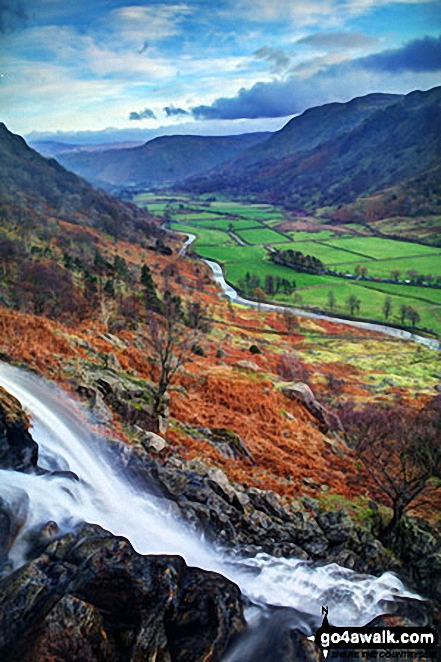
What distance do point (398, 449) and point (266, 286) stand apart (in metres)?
103

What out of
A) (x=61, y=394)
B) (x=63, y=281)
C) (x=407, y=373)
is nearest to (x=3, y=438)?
(x=61, y=394)

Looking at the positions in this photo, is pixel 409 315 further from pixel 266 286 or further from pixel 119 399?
pixel 119 399

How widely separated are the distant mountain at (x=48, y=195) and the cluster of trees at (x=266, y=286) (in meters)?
49.2

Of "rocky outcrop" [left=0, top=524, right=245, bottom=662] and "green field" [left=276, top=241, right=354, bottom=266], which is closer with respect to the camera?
"rocky outcrop" [left=0, top=524, right=245, bottom=662]

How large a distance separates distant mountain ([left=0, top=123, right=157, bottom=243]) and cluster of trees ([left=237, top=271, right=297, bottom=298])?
49.2 meters

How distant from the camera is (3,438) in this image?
2006cm

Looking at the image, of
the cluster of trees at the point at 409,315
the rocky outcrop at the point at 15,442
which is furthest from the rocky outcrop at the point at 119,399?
the cluster of trees at the point at 409,315

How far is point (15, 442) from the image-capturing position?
2022 centimetres

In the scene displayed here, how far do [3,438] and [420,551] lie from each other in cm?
2044

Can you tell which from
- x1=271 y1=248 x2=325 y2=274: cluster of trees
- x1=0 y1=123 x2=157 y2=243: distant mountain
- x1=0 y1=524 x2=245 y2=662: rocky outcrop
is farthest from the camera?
x1=271 y1=248 x2=325 y2=274: cluster of trees

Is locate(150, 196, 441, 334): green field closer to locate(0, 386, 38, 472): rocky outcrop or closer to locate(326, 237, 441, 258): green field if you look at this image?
locate(326, 237, 441, 258): green field

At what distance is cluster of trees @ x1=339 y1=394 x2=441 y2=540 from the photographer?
23.3 meters

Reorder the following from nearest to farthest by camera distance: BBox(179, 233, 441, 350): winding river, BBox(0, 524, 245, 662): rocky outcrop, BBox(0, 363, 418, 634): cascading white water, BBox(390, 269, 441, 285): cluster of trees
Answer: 1. BBox(0, 524, 245, 662): rocky outcrop
2. BBox(0, 363, 418, 634): cascading white water
3. BBox(179, 233, 441, 350): winding river
4. BBox(390, 269, 441, 285): cluster of trees

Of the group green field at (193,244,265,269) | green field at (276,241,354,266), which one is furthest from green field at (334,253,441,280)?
green field at (193,244,265,269)
